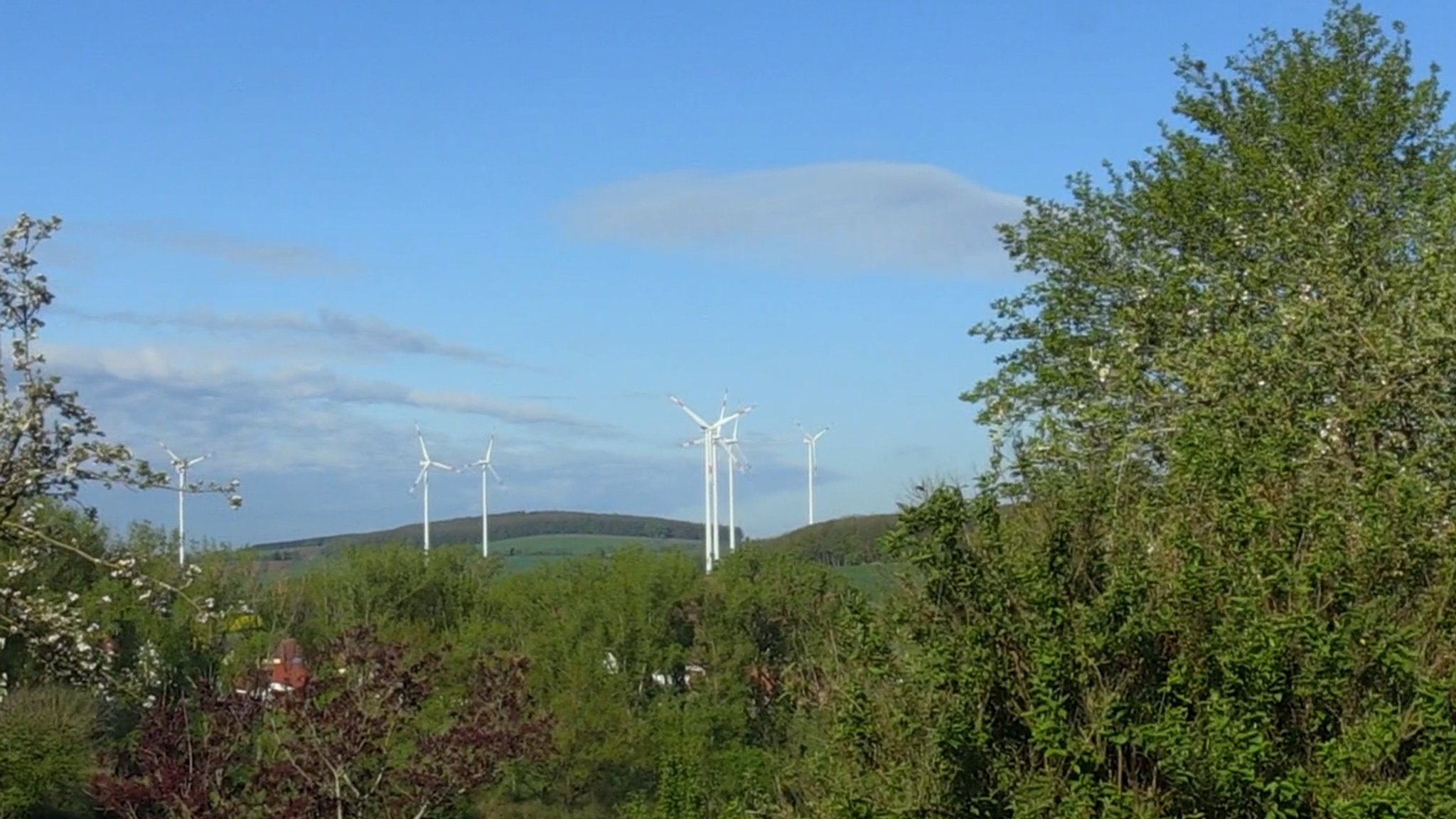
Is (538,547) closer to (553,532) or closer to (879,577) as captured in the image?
(553,532)

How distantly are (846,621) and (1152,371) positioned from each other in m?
7.43

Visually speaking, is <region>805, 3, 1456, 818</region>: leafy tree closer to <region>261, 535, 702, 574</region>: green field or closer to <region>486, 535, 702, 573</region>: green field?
<region>261, 535, 702, 574</region>: green field

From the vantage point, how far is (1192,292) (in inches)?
839

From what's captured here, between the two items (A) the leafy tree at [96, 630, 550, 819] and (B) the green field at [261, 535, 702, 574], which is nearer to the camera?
(A) the leafy tree at [96, 630, 550, 819]

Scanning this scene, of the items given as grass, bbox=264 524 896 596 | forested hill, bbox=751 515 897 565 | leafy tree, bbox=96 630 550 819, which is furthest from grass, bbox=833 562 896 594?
forested hill, bbox=751 515 897 565

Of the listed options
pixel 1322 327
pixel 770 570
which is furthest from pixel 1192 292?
pixel 770 570

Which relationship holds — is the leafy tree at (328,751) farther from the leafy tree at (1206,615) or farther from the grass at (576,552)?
the leafy tree at (1206,615)

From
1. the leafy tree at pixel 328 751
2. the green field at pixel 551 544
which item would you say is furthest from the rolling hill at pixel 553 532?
the leafy tree at pixel 328 751

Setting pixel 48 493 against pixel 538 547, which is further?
pixel 538 547

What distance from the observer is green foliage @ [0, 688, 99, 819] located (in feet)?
141

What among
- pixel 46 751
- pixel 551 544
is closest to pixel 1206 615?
pixel 46 751

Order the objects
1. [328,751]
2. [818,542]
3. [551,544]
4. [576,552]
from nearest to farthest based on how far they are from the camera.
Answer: [328,751] < [818,542] < [576,552] < [551,544]

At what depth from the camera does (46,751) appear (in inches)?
1766

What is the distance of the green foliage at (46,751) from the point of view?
43.0 metres
